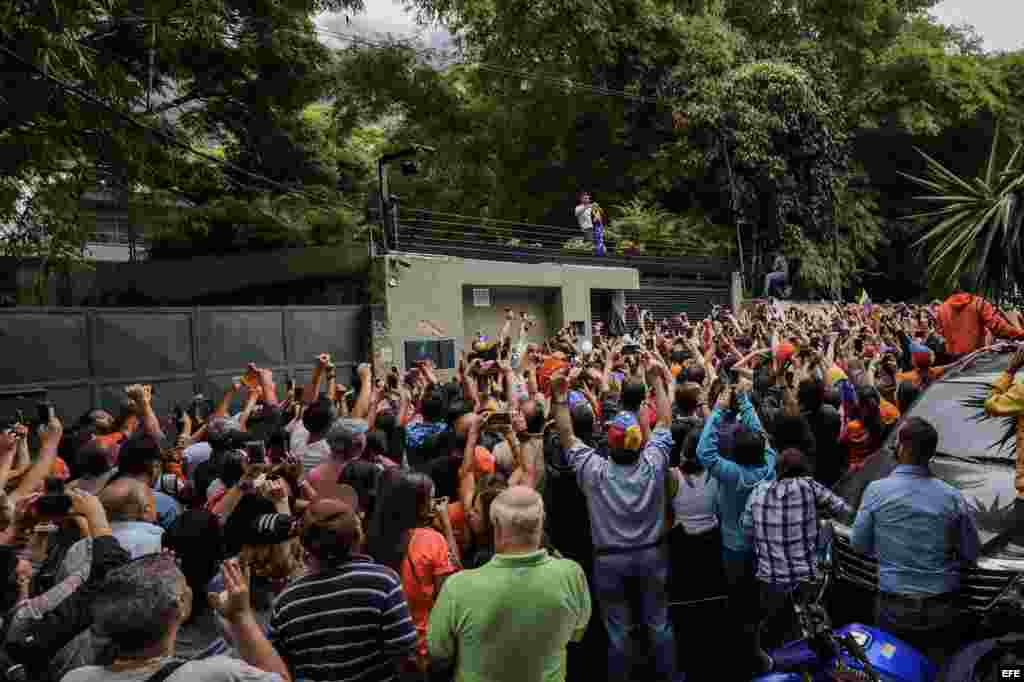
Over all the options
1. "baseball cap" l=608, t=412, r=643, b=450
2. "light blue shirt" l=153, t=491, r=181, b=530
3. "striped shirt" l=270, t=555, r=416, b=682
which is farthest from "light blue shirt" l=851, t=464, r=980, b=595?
"light blue shirt" l=153, t=491, r=181, b=530

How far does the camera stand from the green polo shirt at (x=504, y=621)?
10.5ft

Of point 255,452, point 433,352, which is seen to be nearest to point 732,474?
point 255,452

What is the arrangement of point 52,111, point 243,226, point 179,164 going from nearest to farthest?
point 52,111
point 179,164
point 243,226

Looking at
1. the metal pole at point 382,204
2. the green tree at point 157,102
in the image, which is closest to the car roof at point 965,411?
the green tree at point 157,102

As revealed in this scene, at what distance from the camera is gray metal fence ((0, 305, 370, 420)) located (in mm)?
10547

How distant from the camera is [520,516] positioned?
325 centimetres

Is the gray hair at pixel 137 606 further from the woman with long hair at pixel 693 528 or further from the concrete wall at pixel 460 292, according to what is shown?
the concrete wall at pixel 460 292

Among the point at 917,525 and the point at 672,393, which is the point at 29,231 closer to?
the point at 672,393

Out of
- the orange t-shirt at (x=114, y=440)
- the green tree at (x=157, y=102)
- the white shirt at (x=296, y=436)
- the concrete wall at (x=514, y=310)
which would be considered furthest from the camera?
the concrete wall at (x=514, y=310)

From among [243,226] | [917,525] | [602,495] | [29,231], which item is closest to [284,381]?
[29,231]

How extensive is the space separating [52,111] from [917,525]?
13.0 metres

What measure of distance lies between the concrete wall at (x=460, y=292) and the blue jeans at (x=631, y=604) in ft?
34.1

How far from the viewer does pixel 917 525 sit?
4320 mm

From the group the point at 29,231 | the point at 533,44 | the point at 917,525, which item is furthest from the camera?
the point at 533,44
